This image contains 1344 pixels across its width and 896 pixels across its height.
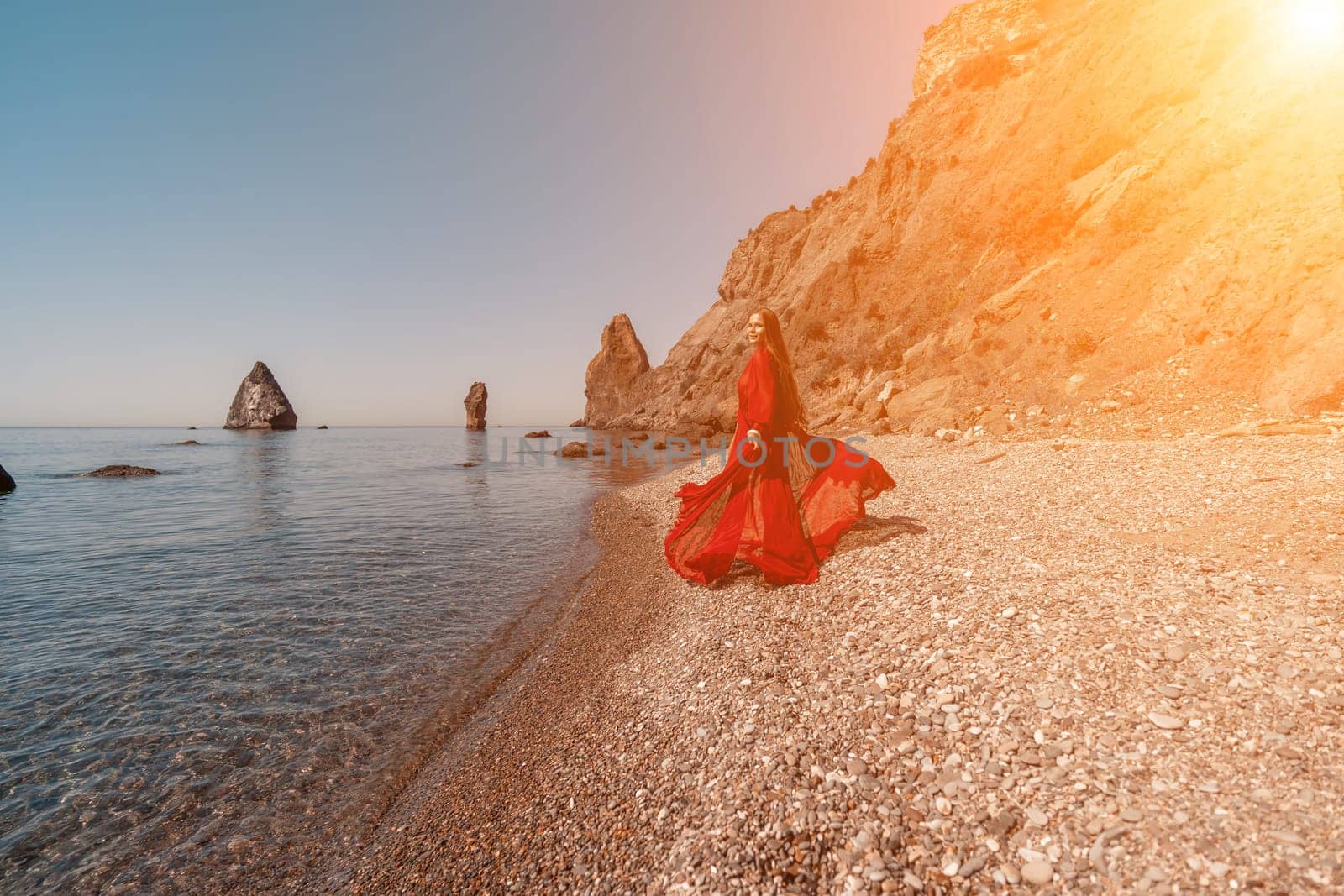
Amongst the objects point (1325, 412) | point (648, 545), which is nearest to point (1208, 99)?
point (1325, 412)

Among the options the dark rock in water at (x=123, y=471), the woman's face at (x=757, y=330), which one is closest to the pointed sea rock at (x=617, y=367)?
the dark rock in water at (x=123, y=471)

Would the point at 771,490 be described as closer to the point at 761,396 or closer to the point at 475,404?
the point at 761,396

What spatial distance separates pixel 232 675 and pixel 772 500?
8.22m

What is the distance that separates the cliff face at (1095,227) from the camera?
15758mm

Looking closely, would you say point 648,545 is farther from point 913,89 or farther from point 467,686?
point 913,89

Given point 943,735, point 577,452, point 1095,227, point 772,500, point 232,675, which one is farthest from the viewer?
point 577,452

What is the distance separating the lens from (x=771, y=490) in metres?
8.30

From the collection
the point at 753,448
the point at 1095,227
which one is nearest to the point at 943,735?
the point at 753,448

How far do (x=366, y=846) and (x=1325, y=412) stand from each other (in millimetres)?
19869

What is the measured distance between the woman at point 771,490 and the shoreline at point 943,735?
661 mm

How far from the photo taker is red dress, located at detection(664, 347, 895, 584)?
815 cm

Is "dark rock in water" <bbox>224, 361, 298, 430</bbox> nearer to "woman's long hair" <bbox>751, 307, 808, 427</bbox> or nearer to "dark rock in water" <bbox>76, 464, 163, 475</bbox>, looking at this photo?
"dark rock in water" <bbox>76, 464, 163, 475</bbox>

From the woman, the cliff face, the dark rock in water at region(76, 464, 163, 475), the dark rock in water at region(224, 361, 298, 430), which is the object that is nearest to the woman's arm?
the woman

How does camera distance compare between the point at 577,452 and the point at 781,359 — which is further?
the point at 577,452
